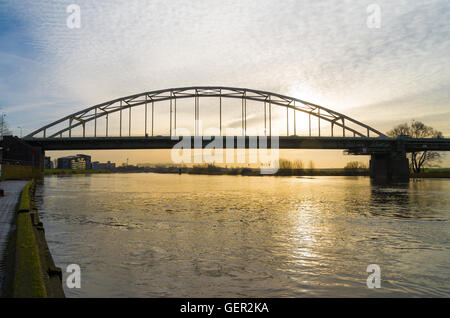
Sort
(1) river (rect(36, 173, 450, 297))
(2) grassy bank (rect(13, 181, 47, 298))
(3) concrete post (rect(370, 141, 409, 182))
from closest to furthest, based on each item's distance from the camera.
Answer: (2) grassy bank (rect(13, 181, 47, 298)) < (1) river (rect(36, 173, 450, 297)) < (3) concrete post (rect(370, 141, 409, 182))

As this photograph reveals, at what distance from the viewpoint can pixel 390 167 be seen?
83.5m

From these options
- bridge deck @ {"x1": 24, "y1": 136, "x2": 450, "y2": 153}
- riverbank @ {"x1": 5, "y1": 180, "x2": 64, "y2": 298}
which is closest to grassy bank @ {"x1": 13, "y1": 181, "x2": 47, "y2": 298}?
riverbank @ {"x1": 5, "y1": 180, "x2": 64, "y2": 298}

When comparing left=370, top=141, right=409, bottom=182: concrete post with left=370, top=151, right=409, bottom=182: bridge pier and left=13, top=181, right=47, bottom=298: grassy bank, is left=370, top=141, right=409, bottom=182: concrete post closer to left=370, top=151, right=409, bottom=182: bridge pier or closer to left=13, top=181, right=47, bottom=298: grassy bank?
left=370, top=151, right=409, bottom=182: bridge pier

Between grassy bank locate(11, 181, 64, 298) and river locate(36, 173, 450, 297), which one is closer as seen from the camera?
grassy bank locate(11, 181, 64, 298)

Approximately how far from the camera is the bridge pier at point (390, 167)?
79312 mm

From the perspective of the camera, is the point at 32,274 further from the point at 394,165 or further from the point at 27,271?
the point at 394,165

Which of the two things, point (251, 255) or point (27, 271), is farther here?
point (251, 255)

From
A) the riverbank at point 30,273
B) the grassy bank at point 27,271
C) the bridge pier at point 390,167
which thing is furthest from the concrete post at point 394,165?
the grassy bank at point 27,271

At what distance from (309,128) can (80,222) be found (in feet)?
247

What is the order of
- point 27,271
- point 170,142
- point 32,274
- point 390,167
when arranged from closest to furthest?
point 32,274
point 27,271
point 170,142
point 390,167

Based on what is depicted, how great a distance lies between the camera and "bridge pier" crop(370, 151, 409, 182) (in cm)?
7931

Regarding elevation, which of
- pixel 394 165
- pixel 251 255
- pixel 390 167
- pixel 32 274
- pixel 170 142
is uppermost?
pixel 170 142

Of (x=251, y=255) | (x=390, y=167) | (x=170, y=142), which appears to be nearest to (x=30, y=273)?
(x=251, y=255)
